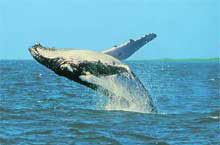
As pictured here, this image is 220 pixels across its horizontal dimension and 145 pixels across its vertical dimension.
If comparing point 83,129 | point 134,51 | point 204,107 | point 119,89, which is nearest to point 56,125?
point 83,129

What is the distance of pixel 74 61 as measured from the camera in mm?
11500

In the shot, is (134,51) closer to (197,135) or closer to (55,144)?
(197,135)

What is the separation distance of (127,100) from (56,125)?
172 centimetres

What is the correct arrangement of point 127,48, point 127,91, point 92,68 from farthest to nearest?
point 127,48 → point 127,91 → point 92,68

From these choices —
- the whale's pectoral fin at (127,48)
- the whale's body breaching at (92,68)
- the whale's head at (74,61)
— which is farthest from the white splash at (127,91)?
the whale's pectoral fin at (127,48)

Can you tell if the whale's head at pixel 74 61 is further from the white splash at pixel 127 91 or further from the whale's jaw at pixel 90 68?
the white splash at pixel 127 91

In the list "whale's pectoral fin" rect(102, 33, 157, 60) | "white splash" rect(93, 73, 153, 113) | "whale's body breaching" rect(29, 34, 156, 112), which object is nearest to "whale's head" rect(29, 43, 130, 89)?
"whale's body breaching" rect(29, 34, 156, 112)

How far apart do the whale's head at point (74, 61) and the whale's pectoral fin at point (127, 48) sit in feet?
1.64

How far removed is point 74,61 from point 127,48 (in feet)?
3.97

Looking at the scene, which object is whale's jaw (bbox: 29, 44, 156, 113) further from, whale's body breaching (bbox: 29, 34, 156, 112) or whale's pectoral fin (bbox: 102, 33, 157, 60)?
whale's pectoral fin (bbox: 102, 33, 157, 60)

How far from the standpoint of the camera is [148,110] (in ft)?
40.4

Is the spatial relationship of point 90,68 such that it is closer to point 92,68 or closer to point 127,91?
point 92,68

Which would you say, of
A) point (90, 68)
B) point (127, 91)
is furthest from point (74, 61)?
point (127, 91)

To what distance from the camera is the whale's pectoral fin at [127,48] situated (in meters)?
12.0
